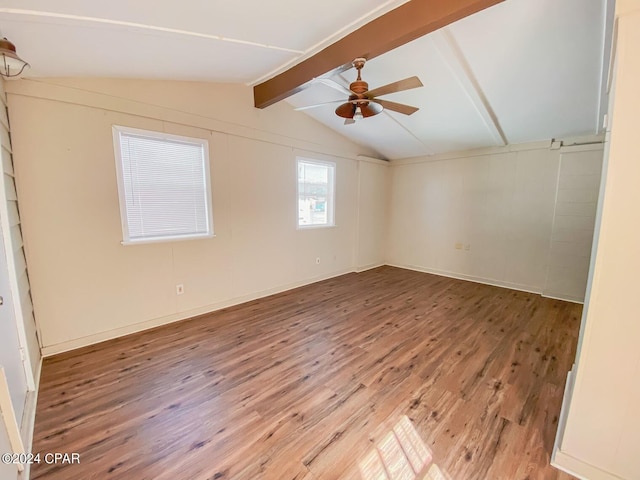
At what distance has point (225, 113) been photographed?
11.4ft

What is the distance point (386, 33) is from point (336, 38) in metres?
0.53

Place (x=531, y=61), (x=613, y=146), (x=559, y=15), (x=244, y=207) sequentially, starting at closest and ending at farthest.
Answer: (x=613, y=146) → (x=559, y=15) → (x=531, y=61) → (x=244, y=207)

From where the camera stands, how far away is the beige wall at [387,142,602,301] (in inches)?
Answer: 156

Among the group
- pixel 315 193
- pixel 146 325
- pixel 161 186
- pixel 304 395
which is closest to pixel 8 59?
pixel 161 186

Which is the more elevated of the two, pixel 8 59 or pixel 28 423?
pixel 8 59

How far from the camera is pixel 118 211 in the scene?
9.12 ft

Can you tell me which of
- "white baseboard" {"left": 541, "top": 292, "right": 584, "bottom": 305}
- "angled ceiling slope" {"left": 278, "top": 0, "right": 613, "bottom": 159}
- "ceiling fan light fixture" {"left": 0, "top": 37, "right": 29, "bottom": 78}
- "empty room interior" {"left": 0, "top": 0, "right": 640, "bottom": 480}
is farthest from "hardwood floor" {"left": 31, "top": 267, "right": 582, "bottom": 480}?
"angled ceiling slope" {"left": 278, "top": 0, "right": 613, "bottom": 159}

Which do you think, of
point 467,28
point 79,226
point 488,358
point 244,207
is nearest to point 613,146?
point 467,28

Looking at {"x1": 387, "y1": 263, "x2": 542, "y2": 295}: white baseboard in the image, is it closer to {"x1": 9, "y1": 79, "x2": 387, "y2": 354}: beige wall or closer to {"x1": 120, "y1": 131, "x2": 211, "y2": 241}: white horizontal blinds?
{"x1": 9, "y1": 79, "x2": 387, "y2": 354}: beige wall

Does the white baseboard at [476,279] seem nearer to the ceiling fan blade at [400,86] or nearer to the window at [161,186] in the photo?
the ceiling fan blade at [400,86]

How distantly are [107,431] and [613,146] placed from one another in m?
3.19

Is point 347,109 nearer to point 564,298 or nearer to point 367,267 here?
point 367,267

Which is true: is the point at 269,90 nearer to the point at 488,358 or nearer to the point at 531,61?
the point at 531,61

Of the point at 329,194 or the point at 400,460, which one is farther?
the point at 329,194
